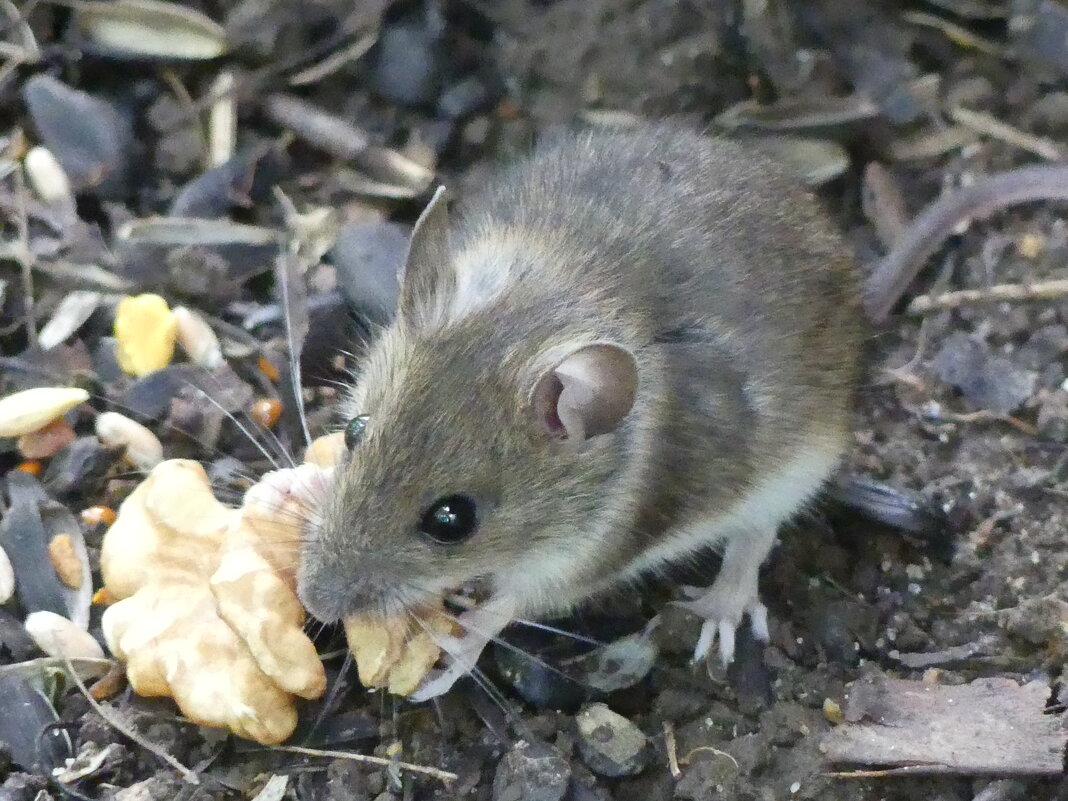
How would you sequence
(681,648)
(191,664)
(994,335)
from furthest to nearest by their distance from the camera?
(994,335) < (681,648) < (191,664)

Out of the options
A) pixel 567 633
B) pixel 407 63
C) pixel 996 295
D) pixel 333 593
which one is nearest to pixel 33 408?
pixel 333 593

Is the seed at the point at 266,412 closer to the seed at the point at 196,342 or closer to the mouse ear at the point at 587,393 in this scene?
the seed at the point at 196,342

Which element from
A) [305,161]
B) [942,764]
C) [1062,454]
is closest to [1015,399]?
[1062,454]

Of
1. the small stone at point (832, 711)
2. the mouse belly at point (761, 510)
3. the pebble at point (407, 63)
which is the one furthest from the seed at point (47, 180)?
the small stone at point (832, 711)

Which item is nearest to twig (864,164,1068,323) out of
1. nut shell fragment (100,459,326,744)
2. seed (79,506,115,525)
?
nut shell fragment (100,459,326,744)

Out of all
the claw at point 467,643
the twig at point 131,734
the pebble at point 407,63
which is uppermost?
the pebble at point 407,63

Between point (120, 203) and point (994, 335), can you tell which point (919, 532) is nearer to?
point (994, 335)

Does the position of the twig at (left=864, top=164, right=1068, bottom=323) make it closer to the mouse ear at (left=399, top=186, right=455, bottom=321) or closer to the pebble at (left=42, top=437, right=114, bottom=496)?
the mouse ear at (left=399, top=186, right=455, bottom=321)
